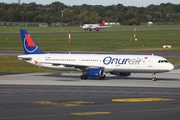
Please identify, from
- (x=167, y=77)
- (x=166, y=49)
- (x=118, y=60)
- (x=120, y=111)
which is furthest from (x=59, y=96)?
(x=166, y=49)

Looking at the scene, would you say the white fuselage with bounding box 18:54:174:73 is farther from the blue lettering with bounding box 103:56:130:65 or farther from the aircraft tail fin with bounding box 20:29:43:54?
the aircraft tail fin with bounding box 20:29:43:54

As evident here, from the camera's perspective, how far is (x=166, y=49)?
106 metres

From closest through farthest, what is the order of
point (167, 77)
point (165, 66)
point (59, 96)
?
point (59, 96), point (165, 66), point (167, 77)

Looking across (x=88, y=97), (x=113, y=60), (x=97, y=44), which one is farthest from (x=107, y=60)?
(x=97, y=44)

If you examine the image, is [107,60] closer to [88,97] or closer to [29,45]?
[29,45]

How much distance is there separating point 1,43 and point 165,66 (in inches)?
2920

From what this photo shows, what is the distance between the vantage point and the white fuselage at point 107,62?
5691 cm

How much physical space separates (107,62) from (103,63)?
1.66ft

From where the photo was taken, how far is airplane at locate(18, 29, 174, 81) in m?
57.0

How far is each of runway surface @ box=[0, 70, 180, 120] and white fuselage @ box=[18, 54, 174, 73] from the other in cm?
142

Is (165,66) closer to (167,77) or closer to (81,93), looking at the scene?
(167,77)

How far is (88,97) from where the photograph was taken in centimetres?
4206

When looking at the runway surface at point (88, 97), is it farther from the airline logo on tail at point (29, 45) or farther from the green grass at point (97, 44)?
the green grass at point (97, 44)

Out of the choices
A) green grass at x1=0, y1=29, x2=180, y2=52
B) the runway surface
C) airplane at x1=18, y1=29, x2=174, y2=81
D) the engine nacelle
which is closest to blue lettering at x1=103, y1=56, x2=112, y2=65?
airplane at x1=18, y1=29, x2=174, y2=81
